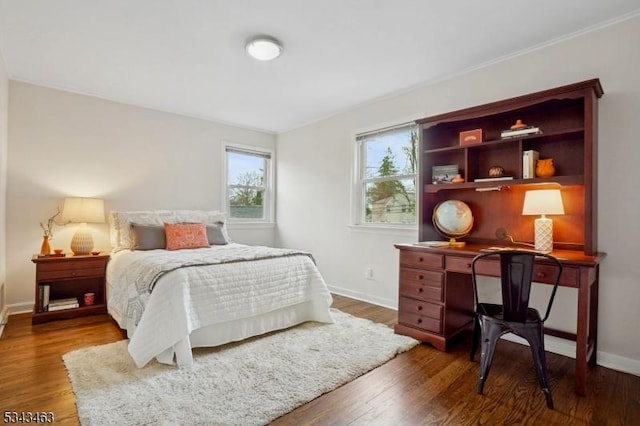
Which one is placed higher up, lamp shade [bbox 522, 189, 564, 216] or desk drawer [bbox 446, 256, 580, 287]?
lamp shade [bbox 522, 189, 564, 216]

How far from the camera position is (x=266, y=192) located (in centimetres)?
529

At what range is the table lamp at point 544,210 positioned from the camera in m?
2.30

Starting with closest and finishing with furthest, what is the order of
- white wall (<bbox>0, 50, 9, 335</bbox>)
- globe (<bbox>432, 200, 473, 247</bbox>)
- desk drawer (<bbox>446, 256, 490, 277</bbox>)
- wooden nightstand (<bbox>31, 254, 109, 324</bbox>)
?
desk drawer (<bbox>446, 256, 490, 277</bbox>) → globe (<bbox>432, 200, 473, 247</bbox>) → white wall (<bbox>0, 50, 9, 335</bbox>) → wooden nightstand (<bbox>31, 254, 109, 324</bbox>)

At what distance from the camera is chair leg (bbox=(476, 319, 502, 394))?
6.34 feet

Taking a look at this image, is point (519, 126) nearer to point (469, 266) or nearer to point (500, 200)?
point (500, 200)

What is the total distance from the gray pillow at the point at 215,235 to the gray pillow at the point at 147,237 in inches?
19.8

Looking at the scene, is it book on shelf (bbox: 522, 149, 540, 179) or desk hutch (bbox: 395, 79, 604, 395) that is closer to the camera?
desk hutch (bbox: 395, 79, 604, 395)

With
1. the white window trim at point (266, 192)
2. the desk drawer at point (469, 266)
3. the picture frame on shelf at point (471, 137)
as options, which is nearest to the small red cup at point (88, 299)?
the white window trim at point (266, 192)

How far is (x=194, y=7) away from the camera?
2137mm

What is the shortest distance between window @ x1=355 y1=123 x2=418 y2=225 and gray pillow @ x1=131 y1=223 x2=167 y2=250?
2259 mm

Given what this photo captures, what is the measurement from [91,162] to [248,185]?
6.66 ft

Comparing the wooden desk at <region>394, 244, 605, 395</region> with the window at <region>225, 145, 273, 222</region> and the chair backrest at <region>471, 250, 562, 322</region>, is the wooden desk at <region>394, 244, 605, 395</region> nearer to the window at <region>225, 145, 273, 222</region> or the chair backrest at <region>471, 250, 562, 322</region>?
the chair backrest at <region>471, 250, 562, 322</region>

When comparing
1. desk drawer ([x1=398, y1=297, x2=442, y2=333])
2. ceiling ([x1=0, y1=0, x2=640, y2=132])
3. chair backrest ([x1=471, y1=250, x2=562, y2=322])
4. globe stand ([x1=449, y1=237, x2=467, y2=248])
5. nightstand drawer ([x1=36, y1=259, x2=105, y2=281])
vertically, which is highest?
ceiling ([x1=0, y1=0, x2=640, y2=132])

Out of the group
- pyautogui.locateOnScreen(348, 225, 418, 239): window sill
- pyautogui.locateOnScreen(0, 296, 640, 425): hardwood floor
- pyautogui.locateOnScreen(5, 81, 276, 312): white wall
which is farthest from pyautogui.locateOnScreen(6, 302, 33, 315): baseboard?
pyautogui.locateOnScreen(348, 225, 418, 239): window sill
